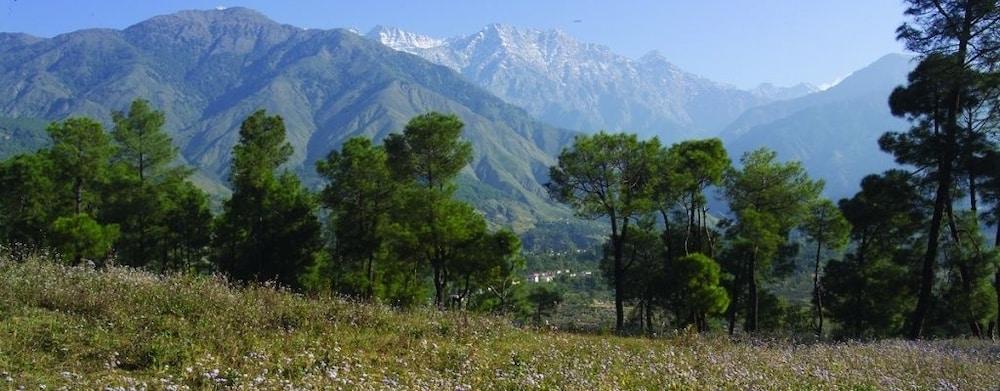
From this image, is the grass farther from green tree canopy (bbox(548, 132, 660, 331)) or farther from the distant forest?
green tree canopy (bbox(548, 132, 660, 331))

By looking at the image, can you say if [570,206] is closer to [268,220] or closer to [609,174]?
[609,174]

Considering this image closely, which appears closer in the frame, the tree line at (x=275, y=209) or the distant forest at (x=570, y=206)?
the distant forest at (x=570, y=206)

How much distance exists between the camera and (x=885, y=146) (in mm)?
20156

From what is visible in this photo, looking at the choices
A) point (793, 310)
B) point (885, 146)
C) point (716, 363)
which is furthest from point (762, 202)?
point (716, 363)

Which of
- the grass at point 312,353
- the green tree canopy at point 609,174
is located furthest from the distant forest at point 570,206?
the grass at point 312,353

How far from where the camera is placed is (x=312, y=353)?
25.4 ft

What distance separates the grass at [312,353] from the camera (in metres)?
6.66

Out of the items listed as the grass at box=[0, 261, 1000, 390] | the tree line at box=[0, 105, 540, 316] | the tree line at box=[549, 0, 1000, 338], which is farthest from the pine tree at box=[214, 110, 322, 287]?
the grass at box=[0, 261, 1000, 390]

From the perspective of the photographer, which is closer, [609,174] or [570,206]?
[609,174]

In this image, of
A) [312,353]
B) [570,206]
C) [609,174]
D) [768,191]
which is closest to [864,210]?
[768,191]

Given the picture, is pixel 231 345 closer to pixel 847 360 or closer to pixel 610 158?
pixel 847 360

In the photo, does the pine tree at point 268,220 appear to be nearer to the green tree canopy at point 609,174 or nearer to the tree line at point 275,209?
the tree line at point 275,209

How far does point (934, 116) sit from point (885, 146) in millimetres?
1675

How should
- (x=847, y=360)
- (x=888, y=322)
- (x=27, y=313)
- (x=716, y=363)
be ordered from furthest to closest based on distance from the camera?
(x=888, y=322), (x=847, y=360), (x=716, y=363), (x=27, y=313)
